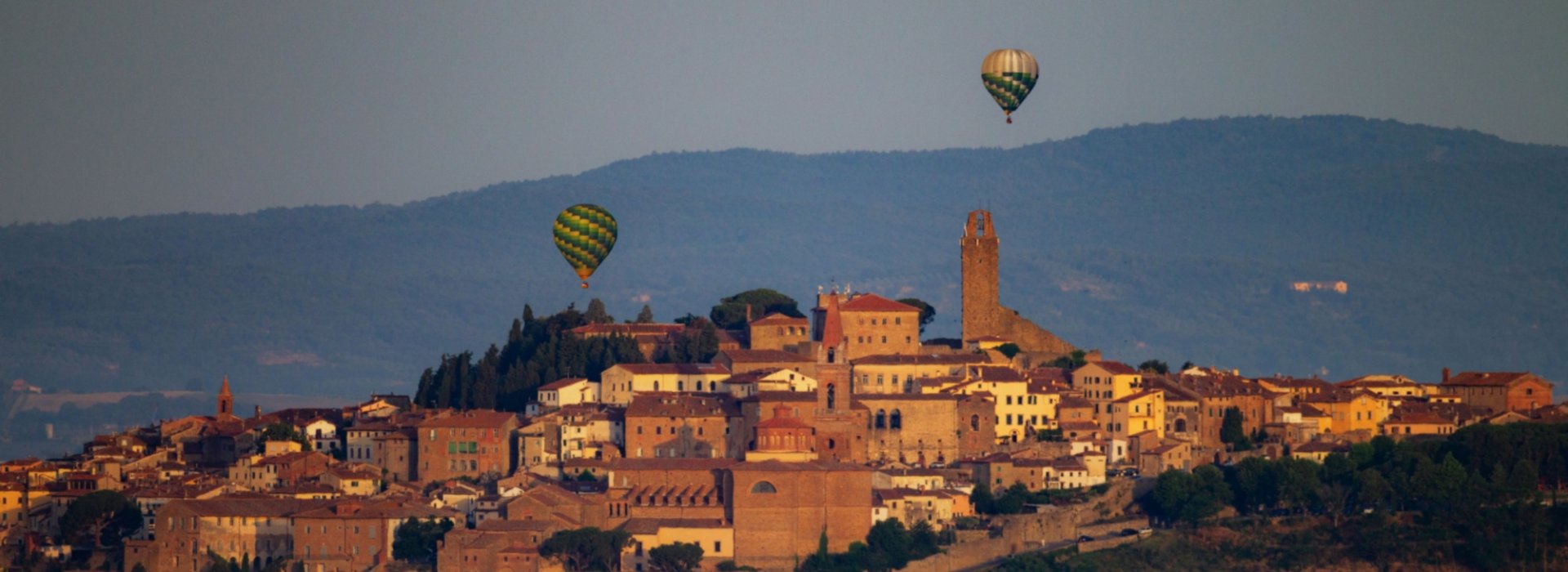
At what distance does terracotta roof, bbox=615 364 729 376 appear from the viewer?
77.4 m

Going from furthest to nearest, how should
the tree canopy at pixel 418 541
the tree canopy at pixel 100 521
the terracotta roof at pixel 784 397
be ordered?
the terracotta roof at pixel 784 397
the tree canopy at pixel 100 521
the tree canopy at pixel 418 541

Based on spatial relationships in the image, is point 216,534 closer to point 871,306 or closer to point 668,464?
point 668,464

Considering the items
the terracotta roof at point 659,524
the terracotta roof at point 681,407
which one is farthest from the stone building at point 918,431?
the terracotta roof at point 659,524

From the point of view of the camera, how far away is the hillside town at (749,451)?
217ft

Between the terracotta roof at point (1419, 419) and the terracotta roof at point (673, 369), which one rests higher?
the terracotta roof at point (673, 369)

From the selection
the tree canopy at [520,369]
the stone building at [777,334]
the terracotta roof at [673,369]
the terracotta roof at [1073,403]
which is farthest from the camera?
the stone building at [777,334]

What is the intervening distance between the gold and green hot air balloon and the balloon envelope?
12.4 m

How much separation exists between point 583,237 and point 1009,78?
13.7 m

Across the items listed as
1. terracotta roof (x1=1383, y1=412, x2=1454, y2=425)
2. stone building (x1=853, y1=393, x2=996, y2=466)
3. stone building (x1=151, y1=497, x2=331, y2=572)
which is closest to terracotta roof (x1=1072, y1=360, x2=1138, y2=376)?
stone building (x1=853, y1=393, x2=996, y2=466)

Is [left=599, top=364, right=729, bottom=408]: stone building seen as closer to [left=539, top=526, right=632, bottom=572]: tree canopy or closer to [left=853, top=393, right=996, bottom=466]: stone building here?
[left=853, top=393, right=996, bottom=466]: stone building

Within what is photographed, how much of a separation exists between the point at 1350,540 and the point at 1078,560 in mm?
7519

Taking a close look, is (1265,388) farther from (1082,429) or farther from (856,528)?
(856,528)

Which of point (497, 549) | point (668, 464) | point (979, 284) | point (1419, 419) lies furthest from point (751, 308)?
point (497, 549)

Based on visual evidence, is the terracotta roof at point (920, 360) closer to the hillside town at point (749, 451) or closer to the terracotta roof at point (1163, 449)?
the hillside town at point (749, 451)
